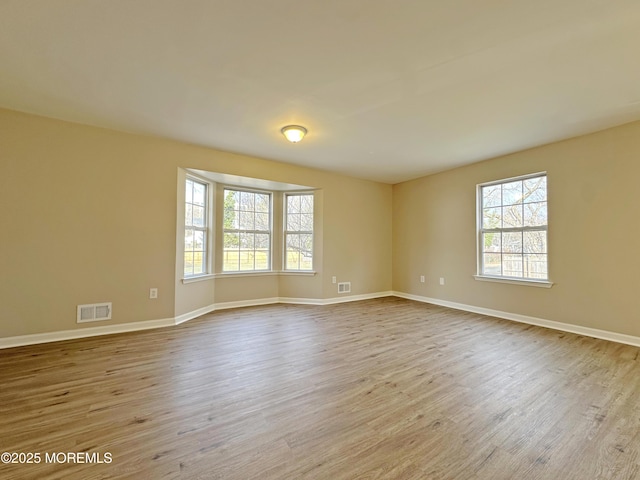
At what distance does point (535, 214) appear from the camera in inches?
157

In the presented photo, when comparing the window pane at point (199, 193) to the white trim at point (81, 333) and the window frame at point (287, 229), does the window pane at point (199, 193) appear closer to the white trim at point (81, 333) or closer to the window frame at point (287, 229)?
the window frame at point (287, 229)

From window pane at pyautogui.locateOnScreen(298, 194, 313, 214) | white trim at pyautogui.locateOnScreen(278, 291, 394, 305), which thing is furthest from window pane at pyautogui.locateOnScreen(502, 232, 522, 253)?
window pane at pyautogui.locateOnScreen(298, 194, 313, 214)

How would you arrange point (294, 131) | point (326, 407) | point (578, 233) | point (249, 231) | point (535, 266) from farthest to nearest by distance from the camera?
point (249, 231) → point (535, 266) → point (578, 233) → point (294, 131) → point (326, 407)

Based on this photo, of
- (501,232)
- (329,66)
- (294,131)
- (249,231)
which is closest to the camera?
(329,66)

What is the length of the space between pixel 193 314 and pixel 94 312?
48.0 inches

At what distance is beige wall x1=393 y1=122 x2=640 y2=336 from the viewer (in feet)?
10.4

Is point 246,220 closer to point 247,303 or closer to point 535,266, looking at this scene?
point 247,303

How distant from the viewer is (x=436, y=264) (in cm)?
533

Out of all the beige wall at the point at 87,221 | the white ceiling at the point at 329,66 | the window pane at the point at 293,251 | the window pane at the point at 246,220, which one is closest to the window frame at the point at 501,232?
the white ceiling at the point at 329,66

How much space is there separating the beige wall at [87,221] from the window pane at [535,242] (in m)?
4.44

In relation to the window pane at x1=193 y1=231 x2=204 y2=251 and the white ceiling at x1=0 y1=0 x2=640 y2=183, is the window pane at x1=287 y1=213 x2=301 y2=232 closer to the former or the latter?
the window pane at x1=193 y1=231 x2=204 y2=251

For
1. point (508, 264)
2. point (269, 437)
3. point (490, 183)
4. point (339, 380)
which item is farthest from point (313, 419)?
point (490, 183)

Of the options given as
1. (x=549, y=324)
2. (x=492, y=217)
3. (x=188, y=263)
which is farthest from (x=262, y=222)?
(x=549, y=324)

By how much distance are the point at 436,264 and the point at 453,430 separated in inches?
158
